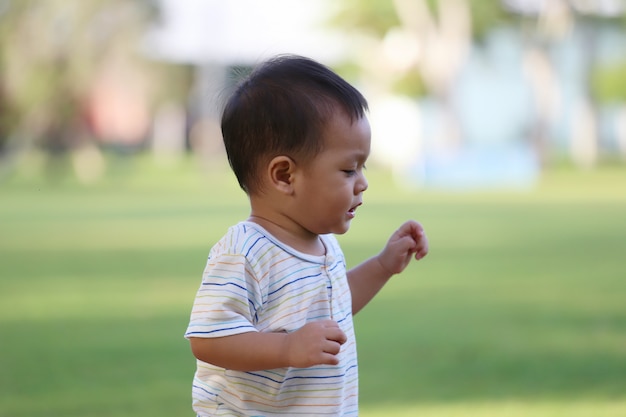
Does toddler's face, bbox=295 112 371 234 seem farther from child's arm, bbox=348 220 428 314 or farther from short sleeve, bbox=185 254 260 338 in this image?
child's arm, bbox=348 220 428 314

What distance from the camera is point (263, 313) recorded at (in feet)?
7.26

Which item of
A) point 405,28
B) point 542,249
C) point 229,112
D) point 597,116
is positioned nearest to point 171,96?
point 405,28

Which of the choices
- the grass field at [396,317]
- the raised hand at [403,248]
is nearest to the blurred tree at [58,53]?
the grass field at [396,317]

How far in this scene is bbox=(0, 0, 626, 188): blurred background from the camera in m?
33.2

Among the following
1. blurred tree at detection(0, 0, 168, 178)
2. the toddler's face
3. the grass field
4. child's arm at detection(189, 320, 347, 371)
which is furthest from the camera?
blurred tree at detection(0, 0, 168, 178)

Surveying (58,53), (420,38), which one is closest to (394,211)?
(58,53)

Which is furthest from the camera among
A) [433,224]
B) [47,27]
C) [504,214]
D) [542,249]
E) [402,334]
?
[47,27]

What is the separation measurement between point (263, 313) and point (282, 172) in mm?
292

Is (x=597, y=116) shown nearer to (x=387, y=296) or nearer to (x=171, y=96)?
(x=171, y=96)

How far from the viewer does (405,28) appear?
43.9 meters

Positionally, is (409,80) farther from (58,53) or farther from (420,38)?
→ (58,53)

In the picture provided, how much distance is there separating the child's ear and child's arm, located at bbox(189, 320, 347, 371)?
1.07 ft

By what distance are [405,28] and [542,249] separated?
34015mm

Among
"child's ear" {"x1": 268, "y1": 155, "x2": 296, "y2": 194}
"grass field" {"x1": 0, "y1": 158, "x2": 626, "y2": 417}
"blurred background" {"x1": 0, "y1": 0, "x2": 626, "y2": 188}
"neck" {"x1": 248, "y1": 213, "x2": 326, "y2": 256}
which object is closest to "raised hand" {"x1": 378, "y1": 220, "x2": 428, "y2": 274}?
"neck" {"x1": 248, "y1": 213, "x2": 326, "y2": 256}
